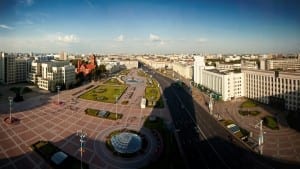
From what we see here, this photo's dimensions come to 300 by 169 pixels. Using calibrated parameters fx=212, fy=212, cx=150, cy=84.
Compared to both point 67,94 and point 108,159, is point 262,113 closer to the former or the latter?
point 108,159

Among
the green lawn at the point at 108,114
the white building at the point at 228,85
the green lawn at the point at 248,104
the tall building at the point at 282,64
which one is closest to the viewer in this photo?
the green lawn at the point at 108,114

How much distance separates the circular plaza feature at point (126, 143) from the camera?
32.7m

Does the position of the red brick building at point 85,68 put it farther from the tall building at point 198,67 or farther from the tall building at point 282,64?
the tall building at point 282,64

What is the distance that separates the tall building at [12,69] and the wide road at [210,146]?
2814 inches

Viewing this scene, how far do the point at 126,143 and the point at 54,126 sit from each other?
55.6ft

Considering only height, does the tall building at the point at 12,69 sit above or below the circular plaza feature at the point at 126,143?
above

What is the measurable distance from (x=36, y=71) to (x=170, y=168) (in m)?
82.7

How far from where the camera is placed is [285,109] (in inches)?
2131

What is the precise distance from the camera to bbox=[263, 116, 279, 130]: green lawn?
43069 mm

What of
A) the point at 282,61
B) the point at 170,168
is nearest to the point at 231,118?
the point at 170,168

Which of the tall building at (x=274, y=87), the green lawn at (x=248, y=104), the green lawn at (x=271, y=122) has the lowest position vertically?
the green lawn at (x=271, y=122)

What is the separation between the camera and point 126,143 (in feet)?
111

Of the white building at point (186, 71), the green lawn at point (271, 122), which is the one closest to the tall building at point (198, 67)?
the white building at point (186, 71)

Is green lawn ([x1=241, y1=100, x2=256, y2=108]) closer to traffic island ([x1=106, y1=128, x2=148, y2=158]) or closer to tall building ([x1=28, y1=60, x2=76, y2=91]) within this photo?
traffic island ([x1=106, y1=128, x2=148, y2=158])
